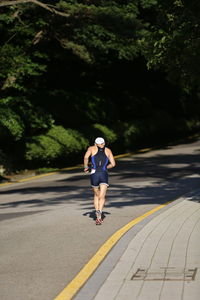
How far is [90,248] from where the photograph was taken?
409 inches

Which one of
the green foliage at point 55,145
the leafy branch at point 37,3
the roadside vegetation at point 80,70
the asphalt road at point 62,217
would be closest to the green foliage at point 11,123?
the roadside vegetation at point 80,70

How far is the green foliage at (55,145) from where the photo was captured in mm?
29047

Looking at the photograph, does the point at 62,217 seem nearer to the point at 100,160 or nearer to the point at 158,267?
the point at 100,160

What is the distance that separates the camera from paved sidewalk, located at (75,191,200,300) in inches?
279

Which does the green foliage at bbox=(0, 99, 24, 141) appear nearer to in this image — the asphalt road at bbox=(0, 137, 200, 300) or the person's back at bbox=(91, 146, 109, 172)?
the asphalt road at bbox=(0, 137, 200, 300)

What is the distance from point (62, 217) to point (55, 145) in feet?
51.9

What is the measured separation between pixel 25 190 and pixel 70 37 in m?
12.1

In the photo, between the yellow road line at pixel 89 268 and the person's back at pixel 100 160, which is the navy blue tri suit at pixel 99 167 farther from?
the yellow road line at pixel 89 268

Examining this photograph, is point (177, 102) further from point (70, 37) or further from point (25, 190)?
point (25, 190)

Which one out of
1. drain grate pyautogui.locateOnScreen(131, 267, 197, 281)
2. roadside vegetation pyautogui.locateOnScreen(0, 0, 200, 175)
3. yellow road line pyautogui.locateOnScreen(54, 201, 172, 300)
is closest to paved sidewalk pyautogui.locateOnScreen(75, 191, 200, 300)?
drain grate pyautogui.locateOnScreen(131, 267, 197, 281)

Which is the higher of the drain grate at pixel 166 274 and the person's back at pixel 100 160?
the person's back at pixel 100 160

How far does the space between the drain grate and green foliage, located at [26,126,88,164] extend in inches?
816

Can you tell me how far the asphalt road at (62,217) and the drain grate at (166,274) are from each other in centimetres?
91

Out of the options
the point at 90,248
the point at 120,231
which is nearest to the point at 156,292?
the point at 90,248
